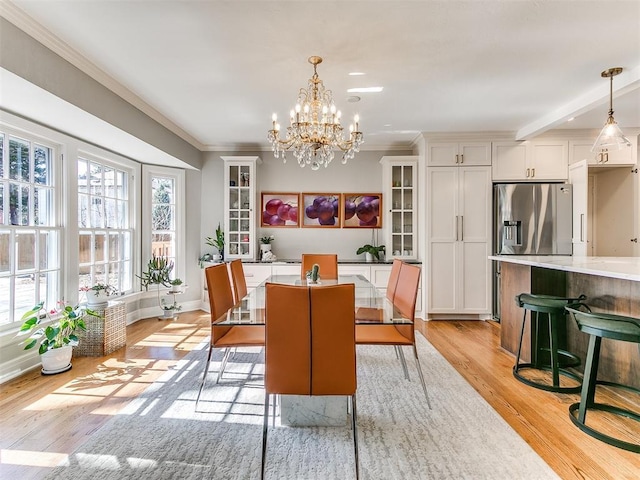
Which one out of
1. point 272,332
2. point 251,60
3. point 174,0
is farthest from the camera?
point 251,60

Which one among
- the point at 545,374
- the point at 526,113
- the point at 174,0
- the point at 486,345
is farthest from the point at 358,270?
the point at 174,0

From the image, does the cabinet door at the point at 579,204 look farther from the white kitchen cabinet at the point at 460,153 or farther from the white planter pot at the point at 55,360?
the white planter pot at the point at 55,360

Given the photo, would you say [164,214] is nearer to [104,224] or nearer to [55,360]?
[104,224]

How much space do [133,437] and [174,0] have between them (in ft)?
8.26

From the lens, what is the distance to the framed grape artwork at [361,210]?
16.8 ft

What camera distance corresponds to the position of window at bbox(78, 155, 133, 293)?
368 cm

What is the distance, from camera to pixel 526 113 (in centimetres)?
373

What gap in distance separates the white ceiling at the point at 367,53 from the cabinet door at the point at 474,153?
2.21ft

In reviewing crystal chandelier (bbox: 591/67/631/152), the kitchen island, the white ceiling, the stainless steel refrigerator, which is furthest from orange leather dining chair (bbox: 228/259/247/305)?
the stainless steel refrigerator

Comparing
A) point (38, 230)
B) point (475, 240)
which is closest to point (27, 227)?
point (38, 230)

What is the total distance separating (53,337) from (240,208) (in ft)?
8.94

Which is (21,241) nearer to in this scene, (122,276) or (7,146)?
(7,146)

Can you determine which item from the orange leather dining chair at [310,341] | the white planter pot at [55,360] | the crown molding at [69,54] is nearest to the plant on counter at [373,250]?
the crown molding at [69,54]

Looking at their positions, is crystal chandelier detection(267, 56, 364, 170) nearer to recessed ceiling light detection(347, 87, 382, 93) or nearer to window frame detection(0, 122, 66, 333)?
recessed ceiling light detection(347, 87, 382, 93)
